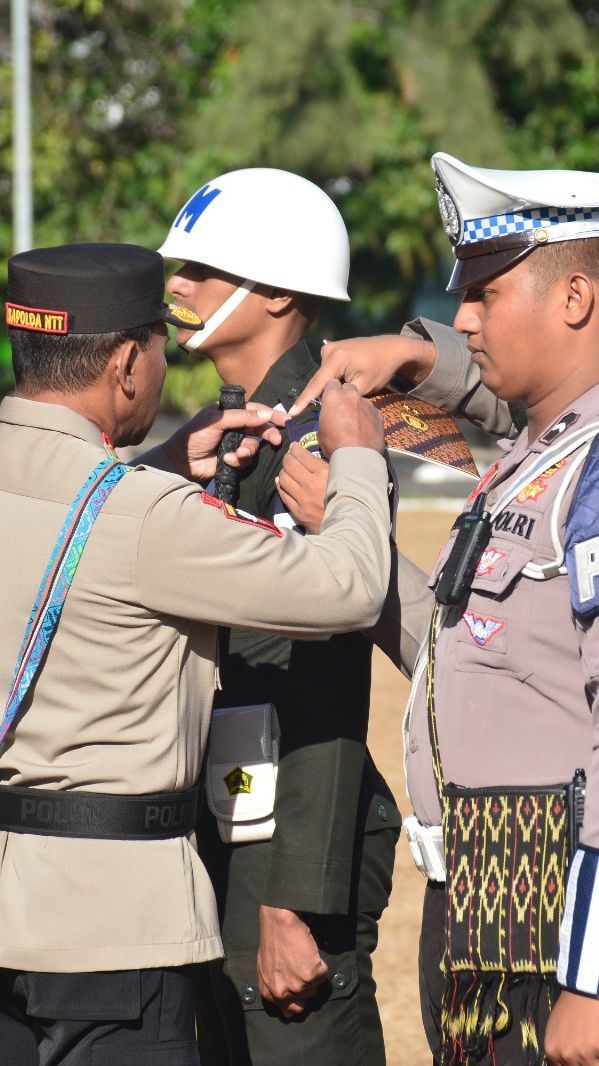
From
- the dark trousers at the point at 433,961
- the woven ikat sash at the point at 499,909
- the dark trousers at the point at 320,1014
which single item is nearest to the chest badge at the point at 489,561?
the woven ikat sash at the point at 499,909

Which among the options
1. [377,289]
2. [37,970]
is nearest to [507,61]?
[377,289]

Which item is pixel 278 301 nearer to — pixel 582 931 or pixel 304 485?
pixel 304 485

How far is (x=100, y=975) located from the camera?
2.34 meters

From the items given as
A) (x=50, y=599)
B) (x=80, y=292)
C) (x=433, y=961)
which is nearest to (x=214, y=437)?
(x=80, y=292)

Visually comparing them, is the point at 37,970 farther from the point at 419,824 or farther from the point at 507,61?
the point at 507,61

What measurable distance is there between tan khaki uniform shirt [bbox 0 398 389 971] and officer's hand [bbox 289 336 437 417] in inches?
Answer: 22.8

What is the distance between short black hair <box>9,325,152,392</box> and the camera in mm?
2494

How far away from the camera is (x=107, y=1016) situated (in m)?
2.31

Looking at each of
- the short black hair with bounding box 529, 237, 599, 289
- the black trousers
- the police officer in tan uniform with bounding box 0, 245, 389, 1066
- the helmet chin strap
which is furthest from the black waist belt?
the helmet chin strap

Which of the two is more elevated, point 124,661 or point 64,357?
point 64,357

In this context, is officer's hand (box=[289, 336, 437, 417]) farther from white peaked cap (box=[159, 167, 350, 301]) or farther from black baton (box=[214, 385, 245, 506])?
white peaked cap (box=[159, 167, 350, 301])

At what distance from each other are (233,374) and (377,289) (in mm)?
21766

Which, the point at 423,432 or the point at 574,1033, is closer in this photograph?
the point at 574,1033

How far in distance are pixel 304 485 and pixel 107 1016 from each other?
1.01 m
